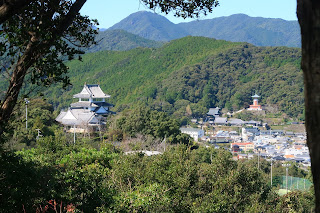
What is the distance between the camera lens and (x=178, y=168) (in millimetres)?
6957

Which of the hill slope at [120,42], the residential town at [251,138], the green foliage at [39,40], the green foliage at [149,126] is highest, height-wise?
the hill slope at [120,42]

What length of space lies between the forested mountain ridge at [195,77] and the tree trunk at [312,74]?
145ft

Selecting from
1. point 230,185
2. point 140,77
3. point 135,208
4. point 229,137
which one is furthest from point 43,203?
point 140,77

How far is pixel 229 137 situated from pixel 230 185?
34.9 metres

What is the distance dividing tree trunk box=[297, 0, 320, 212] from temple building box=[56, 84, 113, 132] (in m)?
19.4

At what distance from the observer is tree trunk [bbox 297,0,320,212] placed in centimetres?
115

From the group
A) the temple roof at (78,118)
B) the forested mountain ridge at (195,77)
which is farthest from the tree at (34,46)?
the forested mountain ridge at (195,77)

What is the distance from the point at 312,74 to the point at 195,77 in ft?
170

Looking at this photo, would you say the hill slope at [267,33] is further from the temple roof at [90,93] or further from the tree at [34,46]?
the tree at [34,46]

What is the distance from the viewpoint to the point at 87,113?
2406 centimetres

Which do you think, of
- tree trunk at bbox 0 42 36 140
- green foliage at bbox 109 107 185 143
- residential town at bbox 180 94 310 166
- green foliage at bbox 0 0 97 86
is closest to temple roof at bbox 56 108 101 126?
green foliage at bbox 109 107 185 143

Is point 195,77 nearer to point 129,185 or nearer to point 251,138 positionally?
point 251,138

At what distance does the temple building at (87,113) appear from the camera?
22.3 m

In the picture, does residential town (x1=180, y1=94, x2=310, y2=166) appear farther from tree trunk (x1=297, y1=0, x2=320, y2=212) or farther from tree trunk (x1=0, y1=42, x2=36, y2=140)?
tree trunk (x1=297, y1=0, x2=320, y2=212)
